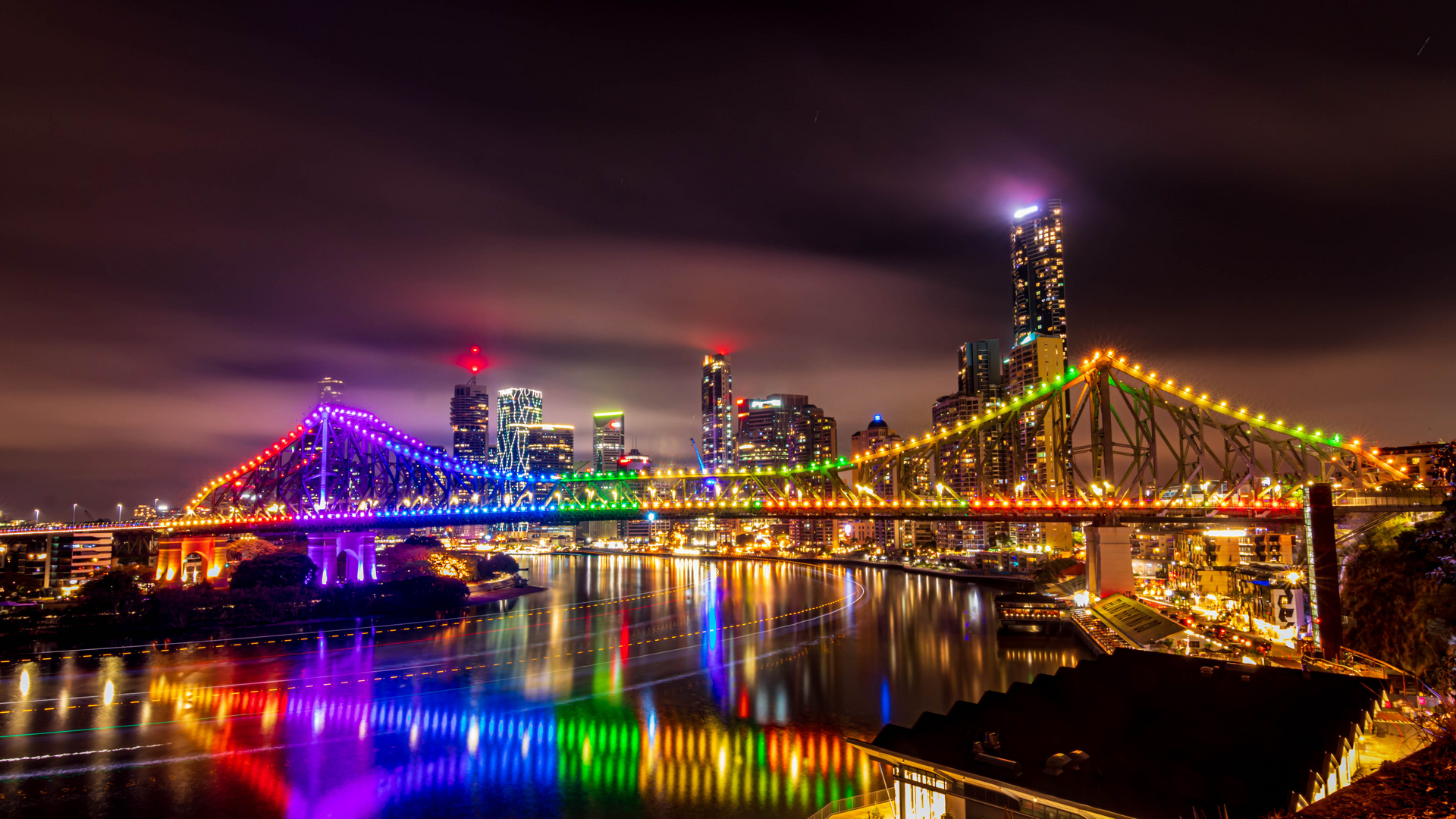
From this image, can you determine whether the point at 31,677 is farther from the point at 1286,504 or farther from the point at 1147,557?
the point at 1147,557

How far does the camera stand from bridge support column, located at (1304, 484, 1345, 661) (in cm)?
2842

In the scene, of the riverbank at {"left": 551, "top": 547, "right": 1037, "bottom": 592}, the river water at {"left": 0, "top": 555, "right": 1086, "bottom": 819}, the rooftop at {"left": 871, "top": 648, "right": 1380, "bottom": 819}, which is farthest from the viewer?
the riverbank at {"left": 551, "top": 547, "right": 1037, "bottom": 592}

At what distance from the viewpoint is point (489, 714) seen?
3322cm

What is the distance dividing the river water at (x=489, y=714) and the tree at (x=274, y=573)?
12.1 meters

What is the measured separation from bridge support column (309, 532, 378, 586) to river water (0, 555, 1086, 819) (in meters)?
16.6

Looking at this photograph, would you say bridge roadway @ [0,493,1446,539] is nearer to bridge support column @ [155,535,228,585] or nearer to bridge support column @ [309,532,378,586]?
bridge support column @ [309,532,378,586]

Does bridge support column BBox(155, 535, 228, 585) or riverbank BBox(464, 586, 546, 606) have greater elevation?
bridge support column BBox(155, 535, 228, 585)

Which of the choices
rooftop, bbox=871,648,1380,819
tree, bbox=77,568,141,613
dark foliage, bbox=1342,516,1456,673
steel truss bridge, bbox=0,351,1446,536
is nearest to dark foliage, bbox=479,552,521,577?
steel truss bridge, bbox=0,351,1446,536

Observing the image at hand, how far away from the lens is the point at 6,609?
197 feet

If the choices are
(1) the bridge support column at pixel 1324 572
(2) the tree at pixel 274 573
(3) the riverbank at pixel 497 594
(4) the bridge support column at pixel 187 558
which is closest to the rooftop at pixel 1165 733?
(1) the bridge support column at pixel 1324 572

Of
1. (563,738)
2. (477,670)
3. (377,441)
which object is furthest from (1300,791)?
(377,441)

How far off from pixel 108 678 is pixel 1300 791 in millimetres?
53620

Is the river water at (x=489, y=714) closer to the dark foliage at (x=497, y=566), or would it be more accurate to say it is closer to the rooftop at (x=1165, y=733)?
the rooftop at (x=1165, y=733)

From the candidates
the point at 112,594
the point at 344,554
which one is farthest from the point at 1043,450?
the point at 112,594
